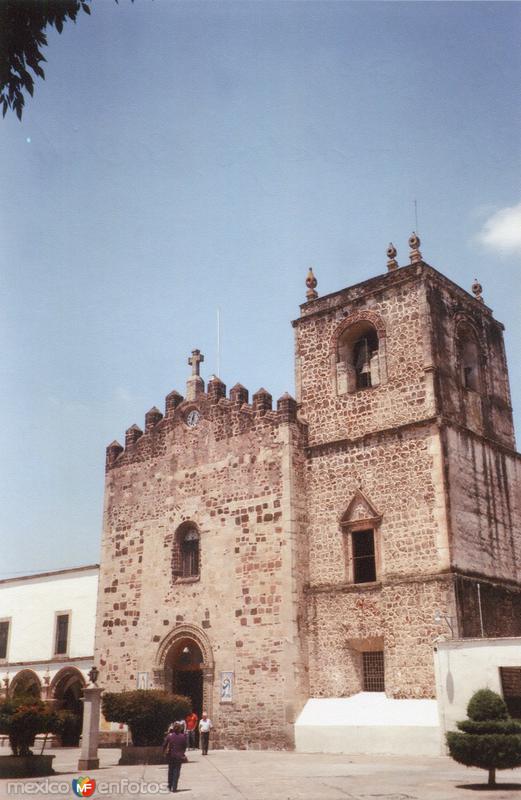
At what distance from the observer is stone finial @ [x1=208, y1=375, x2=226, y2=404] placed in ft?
82.3

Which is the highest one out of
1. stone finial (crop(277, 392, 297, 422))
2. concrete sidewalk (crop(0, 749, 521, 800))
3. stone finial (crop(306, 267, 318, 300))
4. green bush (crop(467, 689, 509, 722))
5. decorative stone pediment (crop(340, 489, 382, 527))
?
stone finial (crop(306, 267, 318, 300))

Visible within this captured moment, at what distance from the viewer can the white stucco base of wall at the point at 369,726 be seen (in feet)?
58.9

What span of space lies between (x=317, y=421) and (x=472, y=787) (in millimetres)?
12239

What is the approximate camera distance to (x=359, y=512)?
21.4 metres

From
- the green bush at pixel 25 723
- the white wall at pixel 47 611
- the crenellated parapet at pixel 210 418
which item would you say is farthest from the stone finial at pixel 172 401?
the green bush at pixel 25 723

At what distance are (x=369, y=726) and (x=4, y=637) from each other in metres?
18.7

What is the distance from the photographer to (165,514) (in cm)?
2517

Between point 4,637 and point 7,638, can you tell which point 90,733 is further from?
point 4,637

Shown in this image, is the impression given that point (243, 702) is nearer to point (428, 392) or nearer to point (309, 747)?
point (309, 747)

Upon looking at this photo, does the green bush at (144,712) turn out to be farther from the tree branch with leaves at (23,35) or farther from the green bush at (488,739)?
the tree branch with leaves at (23,35)

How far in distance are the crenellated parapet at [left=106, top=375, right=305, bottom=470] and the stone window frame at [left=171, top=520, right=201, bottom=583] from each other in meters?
2.76

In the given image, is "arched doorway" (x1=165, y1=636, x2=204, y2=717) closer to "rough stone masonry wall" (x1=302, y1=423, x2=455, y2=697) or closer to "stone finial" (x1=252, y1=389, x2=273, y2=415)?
"rough stone masonry wall" (x1=302, y1=423, x2=455, y2=697)

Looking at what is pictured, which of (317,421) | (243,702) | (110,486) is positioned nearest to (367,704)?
(243,702)

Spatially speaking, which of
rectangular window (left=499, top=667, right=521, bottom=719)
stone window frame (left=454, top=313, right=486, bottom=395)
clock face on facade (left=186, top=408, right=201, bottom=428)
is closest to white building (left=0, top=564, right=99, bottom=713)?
clock face on facade (left=186, top=408, right=201, bottom=428)
